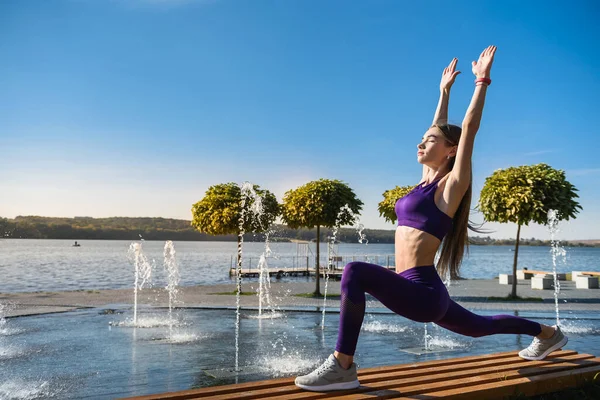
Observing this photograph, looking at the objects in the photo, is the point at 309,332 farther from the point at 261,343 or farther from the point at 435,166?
the point at 435,166

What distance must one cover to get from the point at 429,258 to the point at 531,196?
14.6 meters

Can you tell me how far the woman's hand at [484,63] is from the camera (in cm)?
345

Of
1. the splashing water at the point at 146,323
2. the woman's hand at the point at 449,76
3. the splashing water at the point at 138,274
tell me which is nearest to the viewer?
the woman's hand at the point at 449,76

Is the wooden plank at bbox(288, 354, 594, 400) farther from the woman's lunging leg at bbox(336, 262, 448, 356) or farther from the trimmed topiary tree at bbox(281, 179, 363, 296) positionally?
the trimmed topiary tree at bbox(281, 179, 363, 296)

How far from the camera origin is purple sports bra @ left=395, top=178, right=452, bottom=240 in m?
3.35

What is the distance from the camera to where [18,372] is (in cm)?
611

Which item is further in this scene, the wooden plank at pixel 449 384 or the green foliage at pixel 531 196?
the green foliage at pixel 531 196

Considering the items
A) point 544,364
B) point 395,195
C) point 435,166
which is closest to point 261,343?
point 544,364

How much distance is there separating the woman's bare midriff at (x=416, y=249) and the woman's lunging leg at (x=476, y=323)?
46 centimetres

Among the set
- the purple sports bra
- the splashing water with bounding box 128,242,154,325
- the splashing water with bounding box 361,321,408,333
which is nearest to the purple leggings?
the purple sports bra

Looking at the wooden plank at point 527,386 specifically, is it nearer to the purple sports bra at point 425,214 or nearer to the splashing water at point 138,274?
the purple sports bra at point 425,214

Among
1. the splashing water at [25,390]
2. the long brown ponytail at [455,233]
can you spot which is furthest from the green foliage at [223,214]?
the long brown ponytail at [455,233]

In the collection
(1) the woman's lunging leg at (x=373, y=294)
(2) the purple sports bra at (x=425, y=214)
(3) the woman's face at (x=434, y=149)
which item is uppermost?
(3) the woman's face at (x=434, y=149)

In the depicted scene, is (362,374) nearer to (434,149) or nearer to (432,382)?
(432,382)
